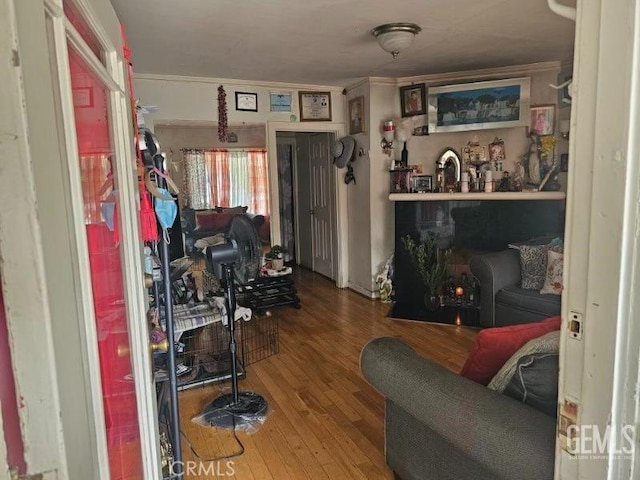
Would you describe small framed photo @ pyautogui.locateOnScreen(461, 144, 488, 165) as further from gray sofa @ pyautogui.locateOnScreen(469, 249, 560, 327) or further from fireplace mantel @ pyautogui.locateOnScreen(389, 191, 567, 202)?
gray sofa @ pyautogui.locateOnScreen(469, 249, 560, 327)

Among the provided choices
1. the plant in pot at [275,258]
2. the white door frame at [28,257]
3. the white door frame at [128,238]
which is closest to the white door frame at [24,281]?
the white door frame at [28,257]

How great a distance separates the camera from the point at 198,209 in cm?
427

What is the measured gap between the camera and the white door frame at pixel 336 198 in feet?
15.1

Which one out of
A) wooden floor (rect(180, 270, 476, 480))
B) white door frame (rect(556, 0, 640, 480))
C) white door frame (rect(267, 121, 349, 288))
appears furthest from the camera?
white door frame (rect(267, 121, 349, 288))

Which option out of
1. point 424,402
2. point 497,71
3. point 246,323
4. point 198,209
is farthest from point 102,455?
point 497,71

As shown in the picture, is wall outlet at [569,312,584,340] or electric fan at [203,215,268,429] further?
electric fan at [203,215,268,429]

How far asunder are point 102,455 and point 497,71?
14.7 ft

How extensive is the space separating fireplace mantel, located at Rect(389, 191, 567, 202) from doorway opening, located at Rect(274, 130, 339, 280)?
1.12 m

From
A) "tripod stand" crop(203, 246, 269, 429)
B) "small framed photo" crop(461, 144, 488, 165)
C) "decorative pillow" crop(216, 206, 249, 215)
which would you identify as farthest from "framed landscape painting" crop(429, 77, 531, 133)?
"tripod stand" crop(203, 246, 269, 429)

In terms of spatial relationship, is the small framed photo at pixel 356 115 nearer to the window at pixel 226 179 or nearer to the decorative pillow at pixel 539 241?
the window at pixel 226 179

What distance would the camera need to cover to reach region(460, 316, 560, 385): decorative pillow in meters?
1.57

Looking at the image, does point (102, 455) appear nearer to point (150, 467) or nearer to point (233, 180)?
point (150, 467)

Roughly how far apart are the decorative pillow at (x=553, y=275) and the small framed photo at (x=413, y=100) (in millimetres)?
1963

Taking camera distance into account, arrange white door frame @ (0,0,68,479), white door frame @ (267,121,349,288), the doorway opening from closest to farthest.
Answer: white door frame @ (0,0,68,479), white door frame @ (267,121,349,288), the doorway opening
